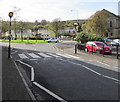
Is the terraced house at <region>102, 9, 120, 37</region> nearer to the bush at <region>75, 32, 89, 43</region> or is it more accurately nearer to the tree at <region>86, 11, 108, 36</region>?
the tree at <region>86, 11, 108, 36</region>

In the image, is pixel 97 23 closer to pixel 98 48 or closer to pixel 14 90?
pixel 98 48

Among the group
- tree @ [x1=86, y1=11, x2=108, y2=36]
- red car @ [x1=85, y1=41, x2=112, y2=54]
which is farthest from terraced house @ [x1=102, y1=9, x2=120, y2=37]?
red car @ [x1=85, y1=41, x2=112, y2=54]

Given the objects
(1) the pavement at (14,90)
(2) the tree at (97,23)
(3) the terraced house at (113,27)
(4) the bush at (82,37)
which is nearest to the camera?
(1) the pavement at (14,90)

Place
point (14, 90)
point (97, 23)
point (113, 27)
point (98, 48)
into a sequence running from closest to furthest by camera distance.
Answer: point (14, 90) < point (98, 48) < point (97, 23) < point (113, 27)

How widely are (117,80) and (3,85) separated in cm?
528

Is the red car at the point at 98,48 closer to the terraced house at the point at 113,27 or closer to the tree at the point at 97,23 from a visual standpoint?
the tree at the point at 97,23

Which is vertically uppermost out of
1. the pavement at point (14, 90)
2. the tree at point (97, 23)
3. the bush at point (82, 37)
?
the tree at point (97, 23)

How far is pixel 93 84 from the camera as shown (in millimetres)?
7145

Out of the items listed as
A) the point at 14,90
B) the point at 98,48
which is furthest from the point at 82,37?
the point at 14,90

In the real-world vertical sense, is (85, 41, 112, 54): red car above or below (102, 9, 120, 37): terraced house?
below

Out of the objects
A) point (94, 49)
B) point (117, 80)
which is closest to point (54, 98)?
point (117, 80)

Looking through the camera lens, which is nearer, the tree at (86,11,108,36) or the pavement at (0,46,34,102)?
the pavement at (0,46,34,102)

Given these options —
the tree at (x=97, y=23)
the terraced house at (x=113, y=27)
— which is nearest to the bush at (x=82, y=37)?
the tree at (x=97, y=23)

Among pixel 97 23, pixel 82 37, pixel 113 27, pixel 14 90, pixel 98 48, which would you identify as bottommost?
pixel 14 90
